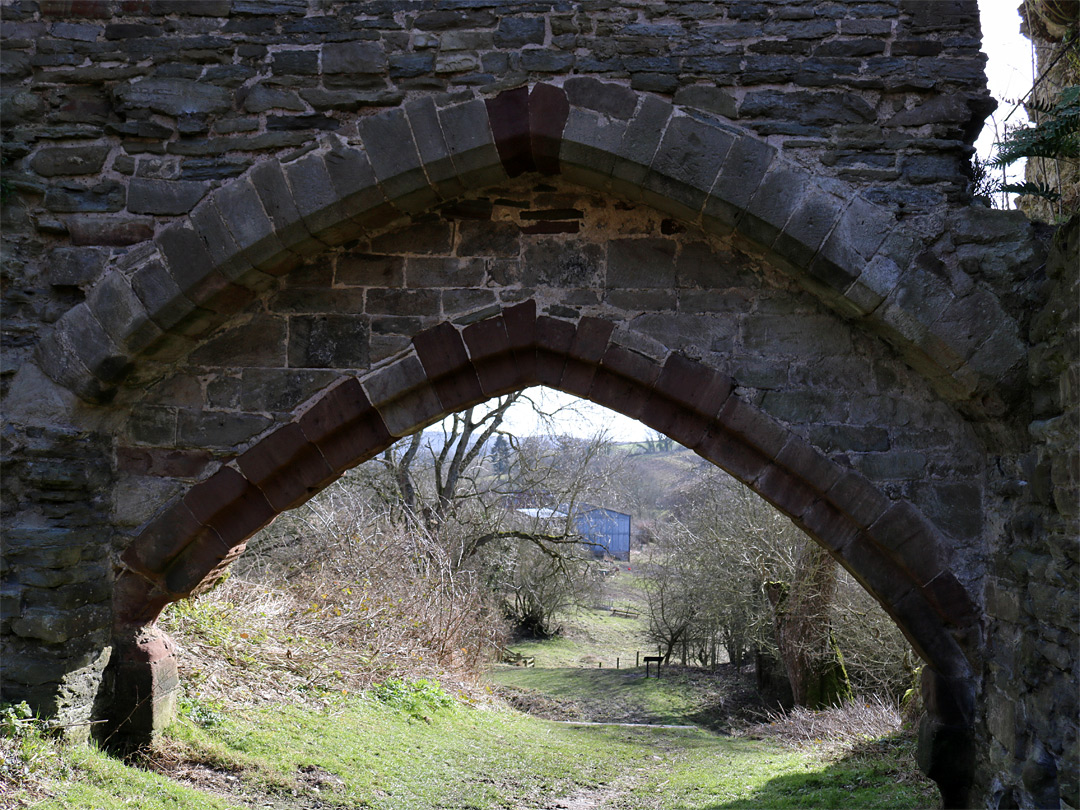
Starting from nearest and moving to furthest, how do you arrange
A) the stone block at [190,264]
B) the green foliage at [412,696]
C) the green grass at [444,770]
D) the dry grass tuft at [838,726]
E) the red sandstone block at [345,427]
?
the stone block at [190,264] → the red sandstone block at [345,427] → the green grass at [444,770] → the dry grass tuft at [838,726] → the green foliage at [412,696]

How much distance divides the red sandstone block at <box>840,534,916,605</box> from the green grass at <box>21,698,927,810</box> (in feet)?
4.92

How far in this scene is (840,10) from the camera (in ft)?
12.1

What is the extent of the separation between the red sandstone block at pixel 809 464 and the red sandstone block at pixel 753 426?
4cm

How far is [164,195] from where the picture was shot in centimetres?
389

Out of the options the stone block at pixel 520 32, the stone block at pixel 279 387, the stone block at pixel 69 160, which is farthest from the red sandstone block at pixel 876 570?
the stone block at pixel 69 160

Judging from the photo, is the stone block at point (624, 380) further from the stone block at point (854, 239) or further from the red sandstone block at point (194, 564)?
the red sandstone block at point (194, 564)

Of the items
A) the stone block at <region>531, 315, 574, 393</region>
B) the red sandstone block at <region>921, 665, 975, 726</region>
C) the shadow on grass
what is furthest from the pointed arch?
the shadow on grass

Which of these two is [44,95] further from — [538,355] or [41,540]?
[538,355]

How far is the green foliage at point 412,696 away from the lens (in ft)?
21.8

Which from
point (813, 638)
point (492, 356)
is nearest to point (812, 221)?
point (492, 356)

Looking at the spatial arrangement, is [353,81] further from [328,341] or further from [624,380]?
[624,380]

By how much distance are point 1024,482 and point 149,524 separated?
4019 millimetres

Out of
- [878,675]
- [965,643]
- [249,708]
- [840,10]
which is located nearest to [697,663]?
[878,675]

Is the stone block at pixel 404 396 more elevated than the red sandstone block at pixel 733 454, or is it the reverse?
the stone block at pixel 404 396
